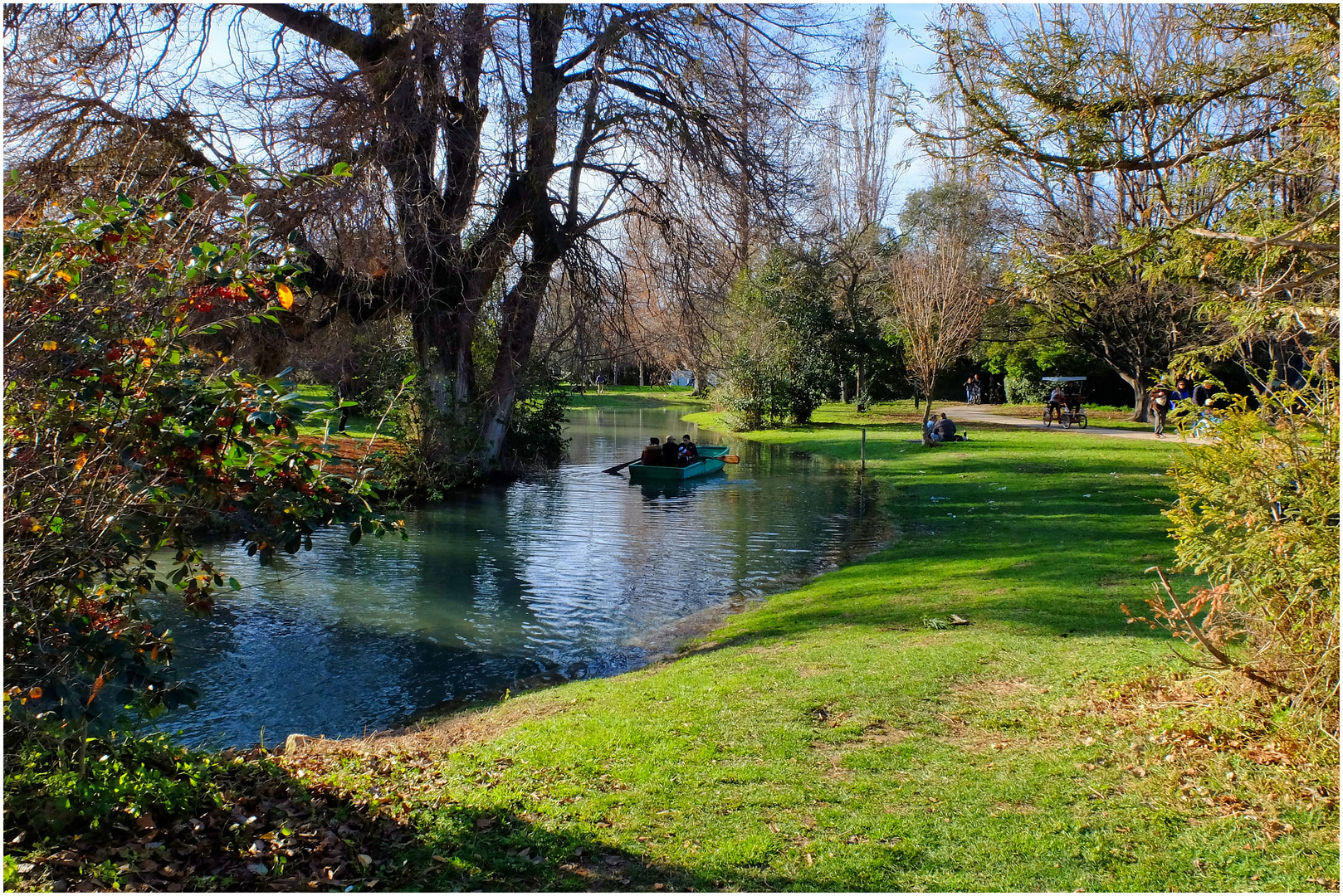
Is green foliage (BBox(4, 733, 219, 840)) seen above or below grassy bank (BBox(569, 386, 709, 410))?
below

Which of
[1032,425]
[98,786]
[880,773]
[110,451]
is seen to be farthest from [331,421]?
[1032,425]

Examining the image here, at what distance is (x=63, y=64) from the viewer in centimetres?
1228

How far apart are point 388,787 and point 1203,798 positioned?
4.80 meters

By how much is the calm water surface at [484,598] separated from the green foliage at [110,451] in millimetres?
555

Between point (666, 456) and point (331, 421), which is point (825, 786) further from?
point (666, 456)

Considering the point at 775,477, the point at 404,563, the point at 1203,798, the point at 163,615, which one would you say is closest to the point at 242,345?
the point at 404,563

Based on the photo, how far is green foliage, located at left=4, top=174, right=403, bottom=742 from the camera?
387 centimetres

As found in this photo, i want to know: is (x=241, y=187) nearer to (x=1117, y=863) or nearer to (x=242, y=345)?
(x=242, y=345)

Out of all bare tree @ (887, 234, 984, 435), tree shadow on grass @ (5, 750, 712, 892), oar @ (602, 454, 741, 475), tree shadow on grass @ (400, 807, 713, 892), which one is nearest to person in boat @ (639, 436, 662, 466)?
oar @ (602, 454, 741, 475)

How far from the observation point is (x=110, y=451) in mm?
4016

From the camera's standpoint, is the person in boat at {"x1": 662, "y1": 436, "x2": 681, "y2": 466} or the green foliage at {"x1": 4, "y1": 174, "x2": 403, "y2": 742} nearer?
the green foliage at {"x1": 4, "y1": 174, "x2": 403, "y2": 742}

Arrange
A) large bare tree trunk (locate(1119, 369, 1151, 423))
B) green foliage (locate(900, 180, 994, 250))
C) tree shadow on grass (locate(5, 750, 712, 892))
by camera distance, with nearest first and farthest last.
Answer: tree shadow on grass (locate(5, 750, 712, 892))
large bare tree trunk (locate(1119, 369, 1151, 423))
green foliage (locate(900, 180, 994, 250))

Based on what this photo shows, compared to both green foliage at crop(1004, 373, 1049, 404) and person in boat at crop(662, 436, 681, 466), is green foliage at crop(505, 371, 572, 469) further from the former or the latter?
green foliage at crop(1004, 373, 1049, 404)

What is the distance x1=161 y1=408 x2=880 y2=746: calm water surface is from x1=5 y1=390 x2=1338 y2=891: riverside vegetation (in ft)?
4.79
